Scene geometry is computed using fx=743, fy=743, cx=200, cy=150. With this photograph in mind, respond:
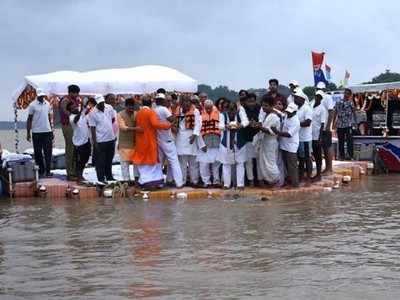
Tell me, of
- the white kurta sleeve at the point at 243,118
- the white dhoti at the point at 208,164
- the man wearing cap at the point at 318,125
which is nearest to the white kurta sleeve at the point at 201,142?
the white dhoti at the point at 208,164

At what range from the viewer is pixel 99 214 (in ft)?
36.0

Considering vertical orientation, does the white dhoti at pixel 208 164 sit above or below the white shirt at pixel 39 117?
below

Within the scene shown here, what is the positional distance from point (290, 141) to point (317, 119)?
151cm

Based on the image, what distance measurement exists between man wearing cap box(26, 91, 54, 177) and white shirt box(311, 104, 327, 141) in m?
5.12

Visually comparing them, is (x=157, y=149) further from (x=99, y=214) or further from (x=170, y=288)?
(x=170, y=288)

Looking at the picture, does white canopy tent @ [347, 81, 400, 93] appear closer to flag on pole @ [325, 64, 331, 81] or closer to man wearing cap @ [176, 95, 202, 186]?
flag on pole @ [325, 64, 331, 81]

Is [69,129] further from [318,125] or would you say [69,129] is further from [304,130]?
[318,125]

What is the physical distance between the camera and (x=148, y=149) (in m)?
13.3

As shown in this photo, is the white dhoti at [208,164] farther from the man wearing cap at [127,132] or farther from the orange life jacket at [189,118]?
the man wearing cap at [127,132]

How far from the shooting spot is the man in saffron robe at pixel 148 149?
516 inches

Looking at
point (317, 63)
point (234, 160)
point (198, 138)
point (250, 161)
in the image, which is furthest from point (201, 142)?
point (317, 63)

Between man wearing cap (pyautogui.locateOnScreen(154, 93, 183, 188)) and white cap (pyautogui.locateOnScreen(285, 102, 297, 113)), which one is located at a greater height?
white cap (pyautogui.locateOnScreen(285, 102, 297, 113))

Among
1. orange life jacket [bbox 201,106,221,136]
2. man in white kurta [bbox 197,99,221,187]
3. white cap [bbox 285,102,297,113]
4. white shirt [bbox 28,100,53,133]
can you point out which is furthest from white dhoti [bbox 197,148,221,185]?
white shirt [bbox 28,100,53,133]

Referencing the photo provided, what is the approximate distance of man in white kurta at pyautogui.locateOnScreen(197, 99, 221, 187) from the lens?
1313 cm
